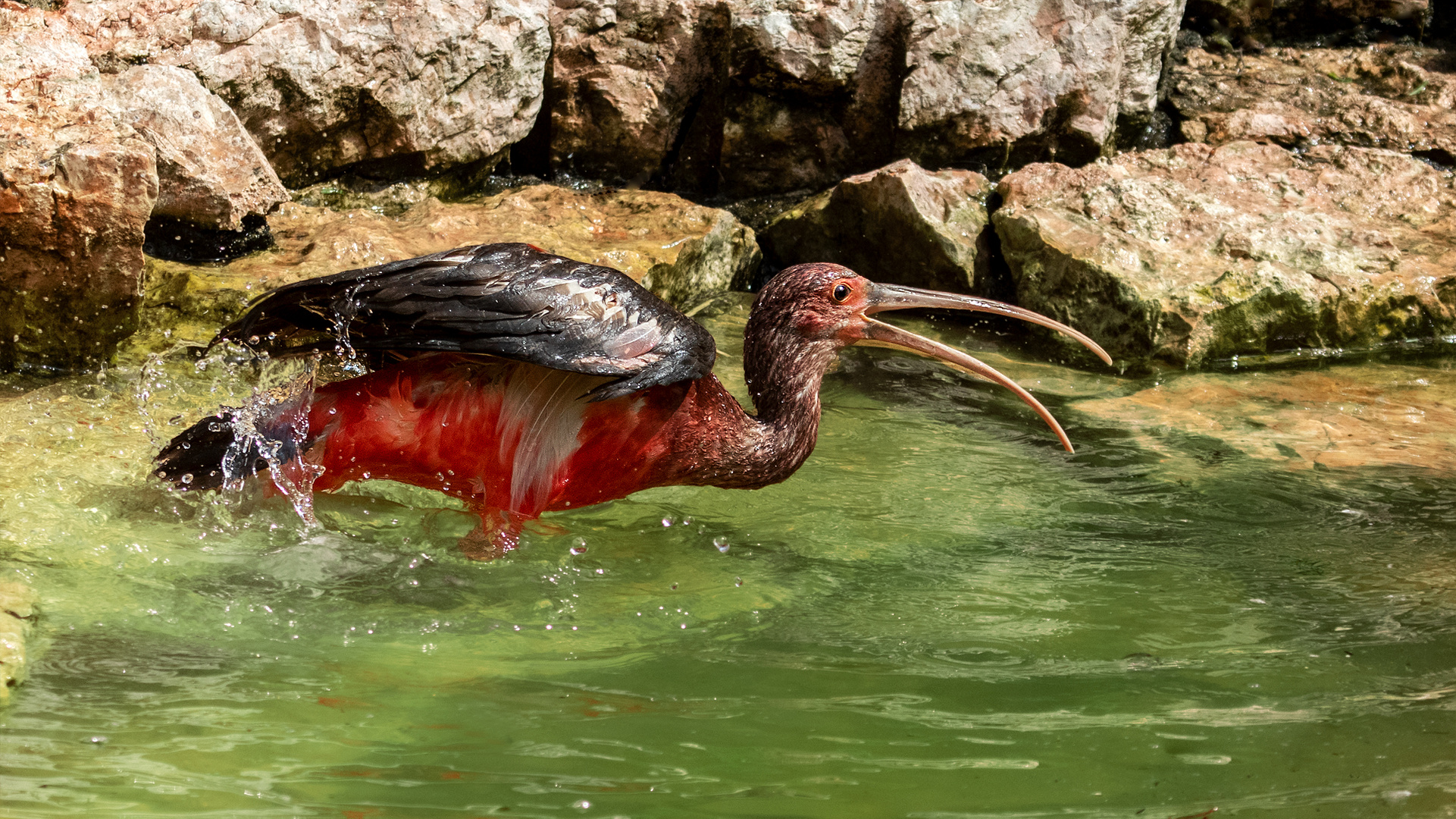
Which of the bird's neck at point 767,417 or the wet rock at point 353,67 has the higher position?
the wet rock at point 353,67

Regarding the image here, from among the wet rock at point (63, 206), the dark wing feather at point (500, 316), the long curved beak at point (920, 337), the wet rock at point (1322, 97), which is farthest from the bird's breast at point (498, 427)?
the wet rock at point (1322, 97)

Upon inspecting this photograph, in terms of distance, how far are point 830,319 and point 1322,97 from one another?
508 centimetres

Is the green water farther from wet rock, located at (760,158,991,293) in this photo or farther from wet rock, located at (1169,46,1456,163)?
wet rock, located at (1169,46,1456,163)

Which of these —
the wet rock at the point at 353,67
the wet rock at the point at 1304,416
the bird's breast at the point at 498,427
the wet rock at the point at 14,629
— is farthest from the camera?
the wet rock at the point at 353,67

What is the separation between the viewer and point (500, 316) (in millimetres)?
3307

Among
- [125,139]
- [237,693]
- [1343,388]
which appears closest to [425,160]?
[125,139]

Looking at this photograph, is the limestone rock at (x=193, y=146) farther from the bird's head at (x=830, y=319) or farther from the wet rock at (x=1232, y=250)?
the wet rock at (x=1232, y=250)

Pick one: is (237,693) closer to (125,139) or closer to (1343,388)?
(125,139)

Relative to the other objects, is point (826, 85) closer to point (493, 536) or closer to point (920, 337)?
point (920, 337)

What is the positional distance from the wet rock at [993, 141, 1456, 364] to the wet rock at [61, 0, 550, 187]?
2.65 metres

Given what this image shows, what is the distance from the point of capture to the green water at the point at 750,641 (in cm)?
235

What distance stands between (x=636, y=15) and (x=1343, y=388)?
4.05 metres

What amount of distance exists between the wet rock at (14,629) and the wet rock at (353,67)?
3.11m

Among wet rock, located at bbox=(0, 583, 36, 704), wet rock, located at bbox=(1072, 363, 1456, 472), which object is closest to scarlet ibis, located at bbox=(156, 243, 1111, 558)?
wet rock, located at bbox=(0, 583, 36, 704)
